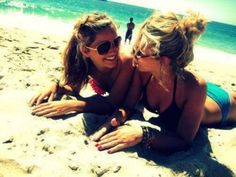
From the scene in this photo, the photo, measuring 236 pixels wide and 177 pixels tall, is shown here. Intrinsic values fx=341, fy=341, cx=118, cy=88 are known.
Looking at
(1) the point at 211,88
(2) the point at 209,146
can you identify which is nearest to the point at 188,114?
(2) the point at 209,146

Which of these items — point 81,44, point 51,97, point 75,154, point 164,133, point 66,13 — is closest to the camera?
point 75,154

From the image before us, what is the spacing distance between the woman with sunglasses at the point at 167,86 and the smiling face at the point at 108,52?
36cm

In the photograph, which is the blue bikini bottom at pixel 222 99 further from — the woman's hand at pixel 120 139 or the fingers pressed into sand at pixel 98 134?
the fingers pressed into sand at pixel 98 134

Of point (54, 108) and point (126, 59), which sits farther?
point (126, 59)

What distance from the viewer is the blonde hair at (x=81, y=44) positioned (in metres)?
3.32

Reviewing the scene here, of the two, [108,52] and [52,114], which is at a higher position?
[108,52]

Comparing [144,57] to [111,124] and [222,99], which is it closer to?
[111,124]

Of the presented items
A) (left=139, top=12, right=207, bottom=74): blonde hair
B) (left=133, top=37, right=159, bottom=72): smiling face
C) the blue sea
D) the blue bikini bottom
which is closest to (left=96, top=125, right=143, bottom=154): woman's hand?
(left=133, top=37, right=159, bottom=72): smiling face

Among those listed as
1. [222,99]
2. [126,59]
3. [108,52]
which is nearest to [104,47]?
[108,52]

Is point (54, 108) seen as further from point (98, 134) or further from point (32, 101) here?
point (98, 134)

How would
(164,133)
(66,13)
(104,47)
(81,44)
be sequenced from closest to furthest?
(164,133) → (104,47) → (81,44) → (66,13)

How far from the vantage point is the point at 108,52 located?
338 cm

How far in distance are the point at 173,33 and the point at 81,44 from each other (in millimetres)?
1122

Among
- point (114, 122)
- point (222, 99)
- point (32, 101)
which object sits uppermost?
point (222, 99)
